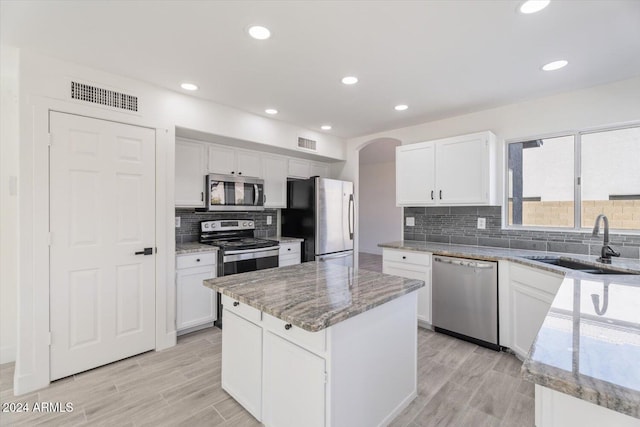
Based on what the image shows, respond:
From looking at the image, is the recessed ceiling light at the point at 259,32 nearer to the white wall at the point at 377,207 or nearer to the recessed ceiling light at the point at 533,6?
the recessed ceiling light at the point at 533,6

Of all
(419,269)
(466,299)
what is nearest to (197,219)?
(419,269)

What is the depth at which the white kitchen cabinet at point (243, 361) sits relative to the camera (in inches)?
69.4

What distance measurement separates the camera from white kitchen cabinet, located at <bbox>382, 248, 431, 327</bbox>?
323 cm

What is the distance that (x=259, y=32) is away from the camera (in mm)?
1908

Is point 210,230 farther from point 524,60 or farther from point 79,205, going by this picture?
point 524,60

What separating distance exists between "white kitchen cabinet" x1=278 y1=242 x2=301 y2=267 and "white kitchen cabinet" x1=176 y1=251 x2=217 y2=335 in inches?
37.0

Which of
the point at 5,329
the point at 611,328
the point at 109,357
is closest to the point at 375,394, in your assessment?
the point at 611,328

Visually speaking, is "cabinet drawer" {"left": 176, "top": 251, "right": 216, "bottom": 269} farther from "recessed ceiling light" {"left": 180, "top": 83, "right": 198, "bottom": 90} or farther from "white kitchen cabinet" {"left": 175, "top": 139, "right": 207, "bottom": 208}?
"recessed ceiling light" {"left": 180, "top": 83, "right": 198, "bottom": 90}

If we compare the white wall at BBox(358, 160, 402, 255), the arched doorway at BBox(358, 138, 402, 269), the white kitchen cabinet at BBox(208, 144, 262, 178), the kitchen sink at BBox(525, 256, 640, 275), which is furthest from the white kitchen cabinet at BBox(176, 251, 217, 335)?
the white wall at BBox(358, 160, 402, 255)

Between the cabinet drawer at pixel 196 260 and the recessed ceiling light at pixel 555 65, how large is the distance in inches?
140

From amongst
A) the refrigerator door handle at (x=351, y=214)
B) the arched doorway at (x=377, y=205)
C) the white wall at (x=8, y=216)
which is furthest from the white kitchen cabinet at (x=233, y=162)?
the arched doorway at (x=377, y=205)

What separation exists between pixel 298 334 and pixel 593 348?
3.75 feet

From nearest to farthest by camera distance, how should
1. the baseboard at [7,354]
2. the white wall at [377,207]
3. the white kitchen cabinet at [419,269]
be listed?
the baseboard at [7,354], the white kitchen cabinet at [419,269], the white wall at [377,207]

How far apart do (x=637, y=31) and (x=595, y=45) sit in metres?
0.20
